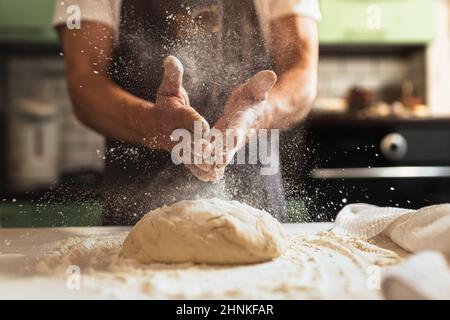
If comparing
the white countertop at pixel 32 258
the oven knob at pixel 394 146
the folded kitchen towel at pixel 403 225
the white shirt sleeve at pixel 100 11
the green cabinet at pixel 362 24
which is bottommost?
the white countertop at pixel 32 258

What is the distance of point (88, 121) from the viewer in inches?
38.9

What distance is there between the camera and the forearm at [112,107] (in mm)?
839

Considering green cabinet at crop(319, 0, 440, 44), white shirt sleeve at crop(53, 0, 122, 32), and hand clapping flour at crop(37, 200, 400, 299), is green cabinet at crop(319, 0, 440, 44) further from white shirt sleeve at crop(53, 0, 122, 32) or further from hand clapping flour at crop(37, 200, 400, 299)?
hand clapping flour at crop(37, 200, 400, 299)

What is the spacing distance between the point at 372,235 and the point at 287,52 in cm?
34

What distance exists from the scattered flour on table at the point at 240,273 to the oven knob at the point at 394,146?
1.01 m

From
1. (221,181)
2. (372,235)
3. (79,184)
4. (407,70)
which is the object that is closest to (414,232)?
(372,235)

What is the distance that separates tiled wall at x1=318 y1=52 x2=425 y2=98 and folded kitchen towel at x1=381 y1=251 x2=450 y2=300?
175 centimetres

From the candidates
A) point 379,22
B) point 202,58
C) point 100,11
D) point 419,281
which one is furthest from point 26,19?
point 419,281

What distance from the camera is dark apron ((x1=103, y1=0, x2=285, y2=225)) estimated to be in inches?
31.5

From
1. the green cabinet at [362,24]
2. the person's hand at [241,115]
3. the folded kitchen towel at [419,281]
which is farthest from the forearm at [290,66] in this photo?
the green cabinet at [362,24]

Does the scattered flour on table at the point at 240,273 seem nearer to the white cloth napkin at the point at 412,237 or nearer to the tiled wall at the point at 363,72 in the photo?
the white cloth napkin at the point at 412,237

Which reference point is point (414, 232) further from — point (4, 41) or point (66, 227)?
point (4, 41)

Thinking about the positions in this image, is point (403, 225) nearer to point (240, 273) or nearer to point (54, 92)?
point (240, 273)

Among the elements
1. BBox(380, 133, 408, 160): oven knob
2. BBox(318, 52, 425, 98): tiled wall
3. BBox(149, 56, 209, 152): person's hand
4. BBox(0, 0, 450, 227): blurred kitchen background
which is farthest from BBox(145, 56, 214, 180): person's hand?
BBox(318, 52, 425, 98): tiled wall
